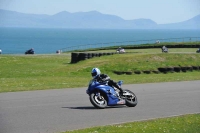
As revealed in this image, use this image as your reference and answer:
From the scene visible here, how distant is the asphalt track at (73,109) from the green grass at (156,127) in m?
0.72

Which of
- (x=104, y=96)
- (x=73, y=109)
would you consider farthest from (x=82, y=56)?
(x=73, y=109)

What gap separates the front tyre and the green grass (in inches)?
113

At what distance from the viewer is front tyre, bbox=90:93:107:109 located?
51.2 ft

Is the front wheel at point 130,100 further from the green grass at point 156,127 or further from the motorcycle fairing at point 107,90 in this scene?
the green grass at point 156,127

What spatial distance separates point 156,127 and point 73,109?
4.17m

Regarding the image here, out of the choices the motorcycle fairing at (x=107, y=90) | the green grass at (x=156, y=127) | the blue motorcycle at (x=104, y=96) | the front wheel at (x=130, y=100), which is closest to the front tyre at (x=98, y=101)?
the blue motorcycle at (x=104, y=96)

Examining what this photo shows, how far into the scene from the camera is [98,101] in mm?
15742

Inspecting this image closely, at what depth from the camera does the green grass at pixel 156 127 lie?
1137 cm

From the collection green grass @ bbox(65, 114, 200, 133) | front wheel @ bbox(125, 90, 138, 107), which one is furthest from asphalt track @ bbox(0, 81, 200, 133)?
green grass @ bbox(65, 114, 200, 133)

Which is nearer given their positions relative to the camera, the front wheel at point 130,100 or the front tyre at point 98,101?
the front tyre at point 98,101

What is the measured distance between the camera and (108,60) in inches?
1388

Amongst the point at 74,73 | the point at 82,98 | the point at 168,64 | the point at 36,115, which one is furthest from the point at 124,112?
the point at 168,64

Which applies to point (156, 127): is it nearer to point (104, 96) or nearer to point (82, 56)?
point (104, 96)

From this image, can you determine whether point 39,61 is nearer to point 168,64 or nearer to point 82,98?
point 168,64
